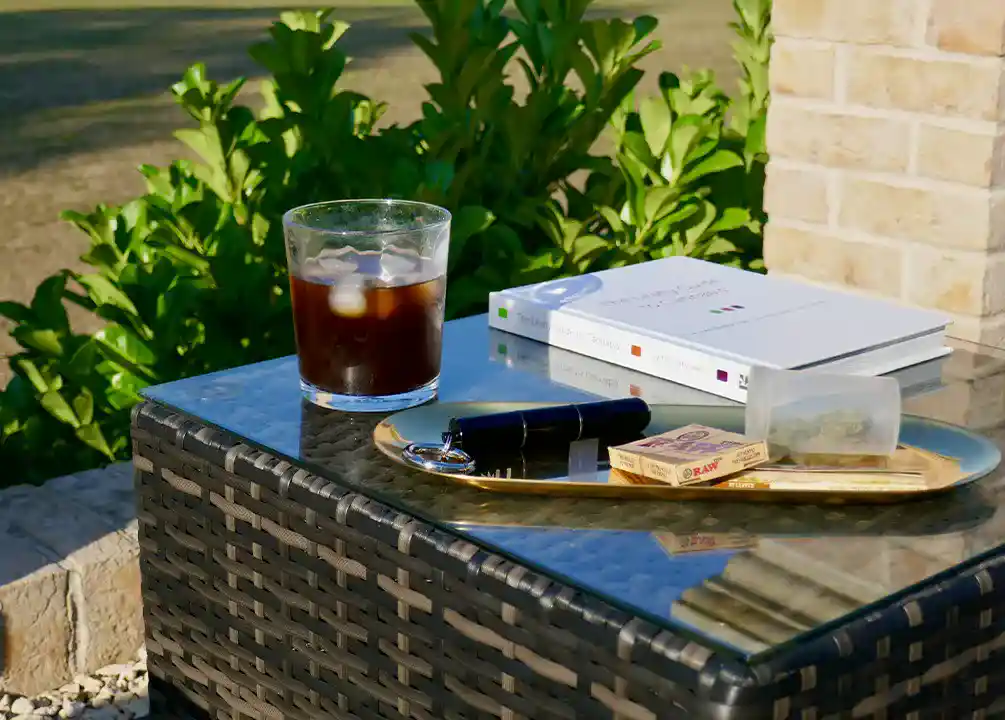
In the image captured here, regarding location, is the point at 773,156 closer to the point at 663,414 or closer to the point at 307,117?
the point at 307,117

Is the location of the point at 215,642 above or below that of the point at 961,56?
below

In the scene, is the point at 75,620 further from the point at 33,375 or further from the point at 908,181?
the point at 908,181

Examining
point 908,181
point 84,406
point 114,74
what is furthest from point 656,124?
point 114,74

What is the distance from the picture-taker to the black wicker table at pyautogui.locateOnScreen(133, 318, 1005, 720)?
965mm

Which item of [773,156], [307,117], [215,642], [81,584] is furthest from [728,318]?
[307,117]

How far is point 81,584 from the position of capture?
6.72 ft

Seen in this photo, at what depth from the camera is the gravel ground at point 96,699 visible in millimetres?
2074

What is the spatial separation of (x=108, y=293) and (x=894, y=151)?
1214 mm

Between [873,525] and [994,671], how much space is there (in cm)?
15

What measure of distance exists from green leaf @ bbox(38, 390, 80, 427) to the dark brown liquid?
44.9 inches

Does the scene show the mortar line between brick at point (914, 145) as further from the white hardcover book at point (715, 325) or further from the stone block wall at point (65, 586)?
the stone block wall at point (65, 586)

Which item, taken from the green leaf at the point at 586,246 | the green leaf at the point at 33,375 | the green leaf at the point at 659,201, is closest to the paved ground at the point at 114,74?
the green leaf at the point at 33,375

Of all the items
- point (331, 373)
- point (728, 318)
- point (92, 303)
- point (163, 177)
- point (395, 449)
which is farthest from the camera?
point (163, 177)

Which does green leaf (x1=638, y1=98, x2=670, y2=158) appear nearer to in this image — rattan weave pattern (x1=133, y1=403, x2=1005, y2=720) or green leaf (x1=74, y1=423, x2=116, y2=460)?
green leaf (x1=74, y1=423, x2=116, y2=460)
